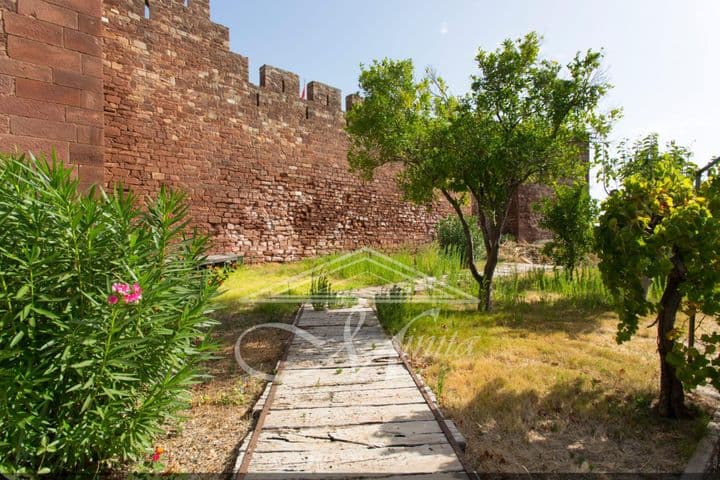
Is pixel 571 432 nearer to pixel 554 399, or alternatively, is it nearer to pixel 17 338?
pixel 554 399

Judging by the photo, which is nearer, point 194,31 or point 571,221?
point 571,221

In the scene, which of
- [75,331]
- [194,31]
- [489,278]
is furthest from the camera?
[194,31]

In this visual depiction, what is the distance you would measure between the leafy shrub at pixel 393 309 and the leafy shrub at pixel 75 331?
3201 mm

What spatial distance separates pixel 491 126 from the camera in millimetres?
5344

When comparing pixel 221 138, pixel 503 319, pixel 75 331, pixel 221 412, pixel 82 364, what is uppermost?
pixel 221 138

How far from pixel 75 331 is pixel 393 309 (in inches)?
159

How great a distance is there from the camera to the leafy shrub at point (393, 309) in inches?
193

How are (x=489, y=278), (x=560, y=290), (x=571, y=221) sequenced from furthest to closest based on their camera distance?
(x=571, y=221), (x=560, y=290), (x=489, y=278)

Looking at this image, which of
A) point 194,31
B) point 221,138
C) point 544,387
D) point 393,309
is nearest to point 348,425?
point 544,387

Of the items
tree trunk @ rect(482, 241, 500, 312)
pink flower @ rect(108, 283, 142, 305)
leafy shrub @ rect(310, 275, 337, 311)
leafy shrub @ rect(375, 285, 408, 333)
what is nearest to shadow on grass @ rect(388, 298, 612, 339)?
leafy shrub @ rect(375, 285, 408, 333)

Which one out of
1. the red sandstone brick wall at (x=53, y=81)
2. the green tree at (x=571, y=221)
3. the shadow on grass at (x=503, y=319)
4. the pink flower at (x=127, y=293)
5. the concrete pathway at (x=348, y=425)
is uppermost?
the red sandstone brick wall at (x=53, y=81)

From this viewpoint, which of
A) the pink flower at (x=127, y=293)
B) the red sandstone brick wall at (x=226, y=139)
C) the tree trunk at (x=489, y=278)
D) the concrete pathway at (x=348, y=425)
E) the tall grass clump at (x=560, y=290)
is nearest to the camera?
the pink flower at (x=127, y=293)

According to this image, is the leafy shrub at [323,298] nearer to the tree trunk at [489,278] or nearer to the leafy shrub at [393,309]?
the leafy shrub at [393,309]

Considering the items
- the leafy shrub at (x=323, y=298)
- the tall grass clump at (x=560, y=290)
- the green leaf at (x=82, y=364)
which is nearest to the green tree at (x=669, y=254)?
the green leaf at (x=82, y=364)
